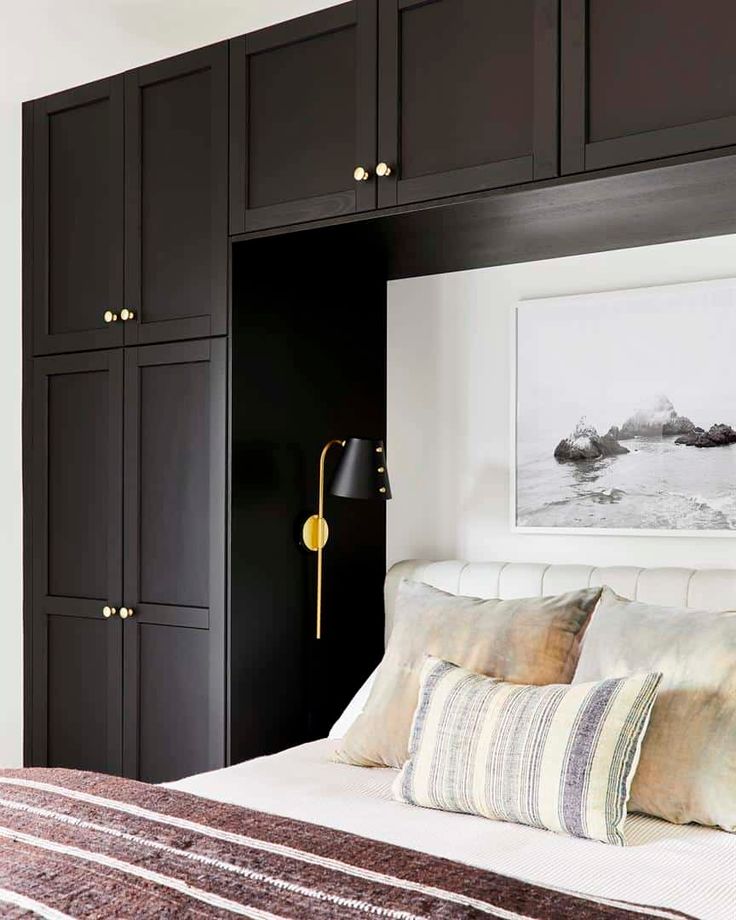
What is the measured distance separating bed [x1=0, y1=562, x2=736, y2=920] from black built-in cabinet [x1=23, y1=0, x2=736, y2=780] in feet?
2.31

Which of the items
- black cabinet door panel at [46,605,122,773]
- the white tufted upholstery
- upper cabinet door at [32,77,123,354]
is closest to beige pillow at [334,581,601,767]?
the white tufted upholstery

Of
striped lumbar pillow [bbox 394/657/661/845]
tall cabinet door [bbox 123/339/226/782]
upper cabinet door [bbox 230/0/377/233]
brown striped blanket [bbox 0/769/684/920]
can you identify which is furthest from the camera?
tall cabinet door [bbox 123/339/226/782]

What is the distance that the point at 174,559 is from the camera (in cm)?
299

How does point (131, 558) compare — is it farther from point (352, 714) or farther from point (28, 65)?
point (28, 65)

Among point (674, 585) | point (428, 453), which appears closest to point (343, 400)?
point (428, 453)

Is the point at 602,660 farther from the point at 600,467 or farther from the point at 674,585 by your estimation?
the point at 600,467

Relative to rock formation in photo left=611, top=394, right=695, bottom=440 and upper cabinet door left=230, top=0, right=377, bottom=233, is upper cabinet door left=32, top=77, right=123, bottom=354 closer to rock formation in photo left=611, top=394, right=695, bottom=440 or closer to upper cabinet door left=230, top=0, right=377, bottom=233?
upper cabinet door left=230, top=0, right=377, bottom=233

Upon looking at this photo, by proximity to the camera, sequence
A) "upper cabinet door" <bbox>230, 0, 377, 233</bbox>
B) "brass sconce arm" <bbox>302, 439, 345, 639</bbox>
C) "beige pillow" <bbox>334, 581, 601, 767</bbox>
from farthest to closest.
→ "brass sconce arm" <bbox>302, 439, 345, 639</bbox> → "upper cabinet door" <bbox>230, 0, 377, 233</bbox> → "beige pillow" <bbox>334, 581, 601, 767</bbox>

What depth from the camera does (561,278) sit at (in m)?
3.04

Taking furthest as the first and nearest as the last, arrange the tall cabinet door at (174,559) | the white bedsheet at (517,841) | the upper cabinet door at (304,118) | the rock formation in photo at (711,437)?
the tall cabinet door at (174,559), the rock formation in photo at (711,437), the upper cabinet door at (304,118), the white bedsheet at (517,841)

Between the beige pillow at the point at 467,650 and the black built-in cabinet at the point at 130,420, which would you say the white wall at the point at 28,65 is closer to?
the black built-in cabinet at the point at 130,420

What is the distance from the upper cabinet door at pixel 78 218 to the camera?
3137 mm

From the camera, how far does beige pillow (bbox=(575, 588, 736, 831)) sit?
1994 millimetres

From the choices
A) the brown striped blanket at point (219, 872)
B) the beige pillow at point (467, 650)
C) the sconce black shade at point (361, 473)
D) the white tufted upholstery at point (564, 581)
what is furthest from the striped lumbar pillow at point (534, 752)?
the sconce black shade at point (361, 473)
